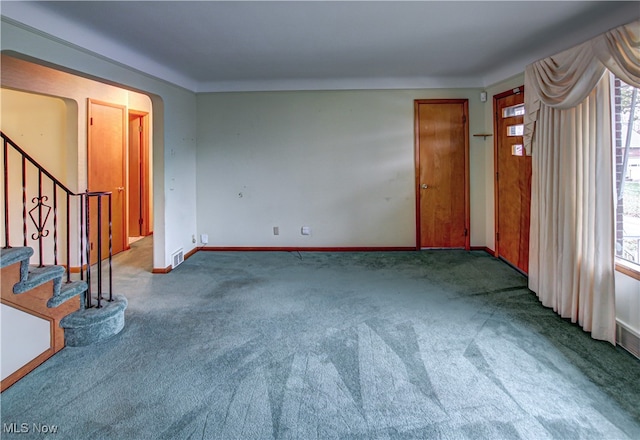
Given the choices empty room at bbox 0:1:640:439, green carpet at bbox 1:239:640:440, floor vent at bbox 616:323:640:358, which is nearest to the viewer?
green carpet at bbox 1:239:640:440

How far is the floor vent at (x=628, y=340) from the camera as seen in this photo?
2436 mm

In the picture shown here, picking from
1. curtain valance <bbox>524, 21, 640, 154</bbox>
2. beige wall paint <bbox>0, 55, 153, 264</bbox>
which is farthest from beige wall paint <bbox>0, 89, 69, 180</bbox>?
curtain valance <bbox>524, 21, 640, 154</bbox>

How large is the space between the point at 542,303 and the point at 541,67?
2.15 metres

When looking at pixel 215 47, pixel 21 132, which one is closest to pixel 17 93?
pixel 21 132

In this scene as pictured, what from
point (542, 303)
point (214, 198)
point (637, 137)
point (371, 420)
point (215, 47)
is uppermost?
point (215, 47)

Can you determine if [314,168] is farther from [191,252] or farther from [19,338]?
[19,338]

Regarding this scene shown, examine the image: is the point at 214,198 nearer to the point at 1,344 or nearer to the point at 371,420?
the point at 1,344

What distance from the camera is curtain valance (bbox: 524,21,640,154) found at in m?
2.29

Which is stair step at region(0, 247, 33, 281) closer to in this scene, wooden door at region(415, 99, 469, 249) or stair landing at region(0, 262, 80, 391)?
stair landing at region(0, 262, 80, 391)

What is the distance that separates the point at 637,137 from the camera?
261cm

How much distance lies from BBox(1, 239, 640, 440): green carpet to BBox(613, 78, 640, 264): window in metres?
0.79

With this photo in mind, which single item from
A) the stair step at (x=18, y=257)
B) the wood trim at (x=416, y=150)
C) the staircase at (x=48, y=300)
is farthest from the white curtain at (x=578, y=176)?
the stair step at (x=18, y=257)

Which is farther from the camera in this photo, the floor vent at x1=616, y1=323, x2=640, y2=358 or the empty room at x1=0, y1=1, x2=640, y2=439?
the floor vent at x1=616, y1=323, x2=640, y2=358

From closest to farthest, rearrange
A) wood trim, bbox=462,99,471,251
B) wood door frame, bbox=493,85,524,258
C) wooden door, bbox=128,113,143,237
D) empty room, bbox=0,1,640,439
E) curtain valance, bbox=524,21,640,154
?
empty room, bbox=0,1,640,439 < curtain valance, bbox=524,21,640,154 < wood door frame, bbox=493,85,524,258 < wood trim, bbox=462,99,471,251 < wooden door, bbox=128,113,143,237
